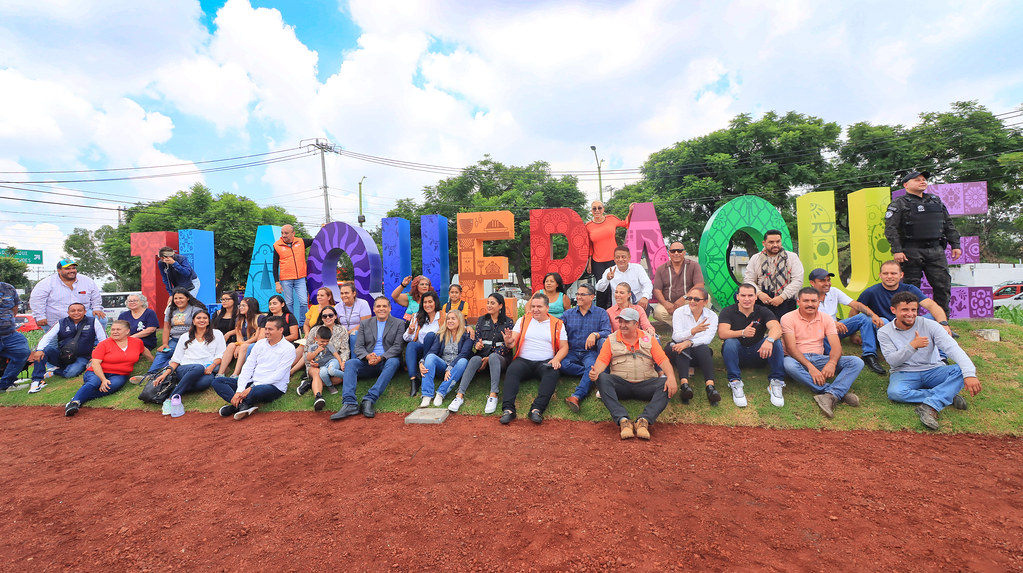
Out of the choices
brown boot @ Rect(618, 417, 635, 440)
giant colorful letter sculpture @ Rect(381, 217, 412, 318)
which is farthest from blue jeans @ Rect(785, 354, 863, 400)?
giant colorful letter sculpture @ Rect(381, 217, 412, 318)

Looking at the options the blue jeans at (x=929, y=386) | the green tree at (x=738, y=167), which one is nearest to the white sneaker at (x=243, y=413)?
the blue jeans at (x=929, y=386)

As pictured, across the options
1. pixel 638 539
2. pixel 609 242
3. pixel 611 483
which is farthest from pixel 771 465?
pixel 609 242

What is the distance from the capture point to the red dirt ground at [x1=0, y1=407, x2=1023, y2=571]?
245 centimetres

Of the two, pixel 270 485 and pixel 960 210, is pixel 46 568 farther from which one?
pixel 960 210

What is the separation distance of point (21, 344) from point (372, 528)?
8.64 metres

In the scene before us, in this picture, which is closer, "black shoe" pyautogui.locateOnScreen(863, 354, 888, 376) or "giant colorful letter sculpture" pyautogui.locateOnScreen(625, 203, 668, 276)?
"black shoe" pyautogui.locateOnScreen(863, 354, 888, 376)

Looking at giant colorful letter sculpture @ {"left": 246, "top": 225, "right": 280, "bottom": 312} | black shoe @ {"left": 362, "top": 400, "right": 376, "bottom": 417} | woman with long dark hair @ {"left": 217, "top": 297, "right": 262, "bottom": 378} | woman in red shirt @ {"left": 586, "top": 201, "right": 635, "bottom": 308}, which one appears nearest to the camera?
black shoe @ {"left": 362, "top": 400, "right": 376, "bottom": 417}

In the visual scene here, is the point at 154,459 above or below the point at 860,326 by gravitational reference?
below

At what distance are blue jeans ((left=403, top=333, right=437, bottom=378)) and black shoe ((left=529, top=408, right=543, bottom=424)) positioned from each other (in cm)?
179

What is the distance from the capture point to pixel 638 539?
8.32 ft

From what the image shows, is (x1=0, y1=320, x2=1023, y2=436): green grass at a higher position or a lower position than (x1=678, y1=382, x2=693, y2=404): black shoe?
lower

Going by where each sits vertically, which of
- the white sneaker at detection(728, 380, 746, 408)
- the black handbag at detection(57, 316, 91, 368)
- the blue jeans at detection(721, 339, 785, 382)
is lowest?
the white sneaker at detection(728, 380, 746, 408)

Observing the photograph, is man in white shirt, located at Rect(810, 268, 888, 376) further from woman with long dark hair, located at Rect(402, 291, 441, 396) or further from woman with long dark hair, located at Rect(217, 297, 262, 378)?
woman with long dark hair, located at Rect(217, 297, 262, 378)

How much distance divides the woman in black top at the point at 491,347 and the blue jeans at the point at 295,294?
4.30 meters
